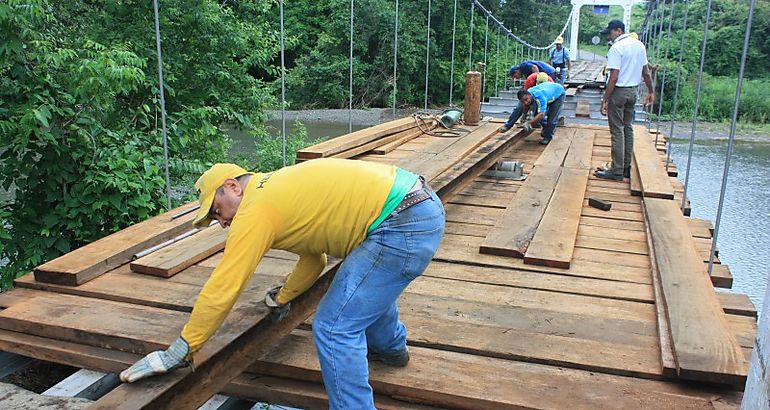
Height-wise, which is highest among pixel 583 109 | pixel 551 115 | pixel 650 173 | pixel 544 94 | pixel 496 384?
pixel 544 94

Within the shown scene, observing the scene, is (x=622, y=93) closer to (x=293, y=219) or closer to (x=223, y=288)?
(x=293, y=219)

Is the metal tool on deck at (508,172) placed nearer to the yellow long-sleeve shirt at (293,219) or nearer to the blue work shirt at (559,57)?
the yellow long-sleeve shirt at (293,219)

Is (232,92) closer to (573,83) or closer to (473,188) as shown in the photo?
(473,188)

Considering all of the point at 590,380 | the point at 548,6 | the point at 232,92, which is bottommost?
the point at 590,380

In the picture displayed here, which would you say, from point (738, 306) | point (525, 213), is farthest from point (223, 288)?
point (525, 213)

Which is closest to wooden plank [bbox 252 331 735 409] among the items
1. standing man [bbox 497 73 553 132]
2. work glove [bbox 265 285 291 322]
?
work glove [bbox 265 285 291 322]

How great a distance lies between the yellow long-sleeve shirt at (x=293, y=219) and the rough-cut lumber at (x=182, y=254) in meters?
1.14

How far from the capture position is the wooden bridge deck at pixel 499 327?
2.16 m

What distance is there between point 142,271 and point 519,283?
1.75m

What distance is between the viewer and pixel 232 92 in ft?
30.4

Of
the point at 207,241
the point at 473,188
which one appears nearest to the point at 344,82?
the point at 473,188

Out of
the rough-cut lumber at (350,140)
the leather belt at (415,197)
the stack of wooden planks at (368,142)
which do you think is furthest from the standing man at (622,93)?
the leather belt at (415,197)

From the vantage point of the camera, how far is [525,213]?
4.17 metres

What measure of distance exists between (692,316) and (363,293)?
137 centimetres
